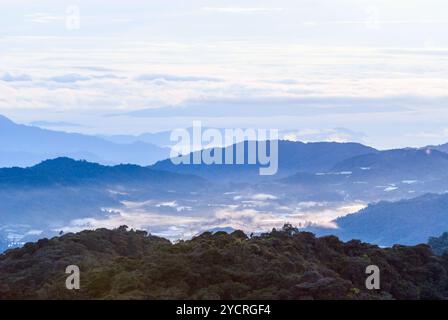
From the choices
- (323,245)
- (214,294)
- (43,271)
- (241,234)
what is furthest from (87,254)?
(214,294)
